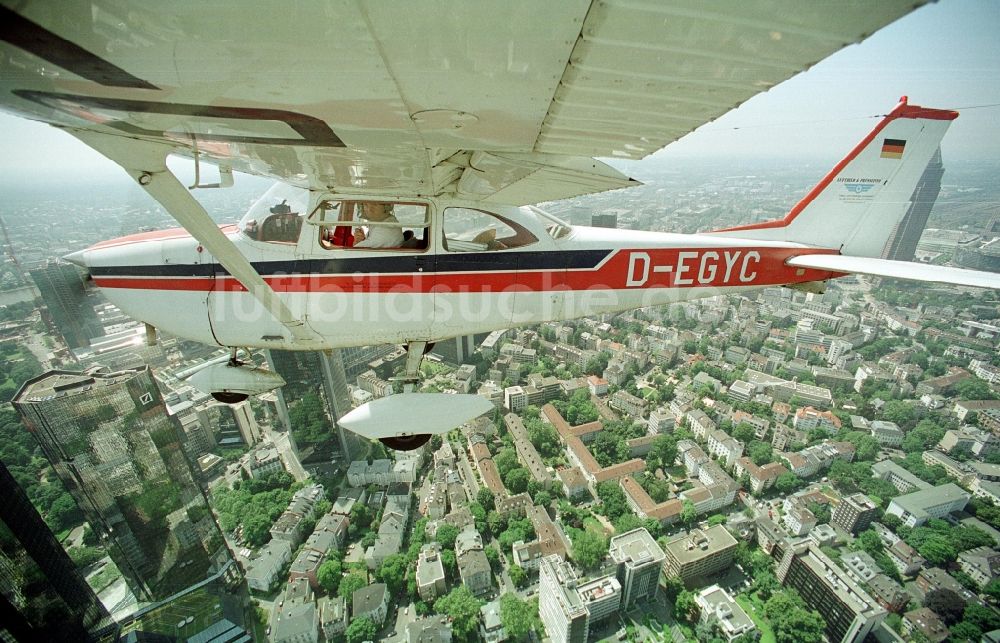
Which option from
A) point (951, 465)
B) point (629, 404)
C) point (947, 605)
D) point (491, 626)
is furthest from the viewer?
point (629, 404)

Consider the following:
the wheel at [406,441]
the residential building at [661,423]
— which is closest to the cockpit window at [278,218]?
the wheel at [406,441]

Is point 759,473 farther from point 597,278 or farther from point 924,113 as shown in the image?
point 597,278

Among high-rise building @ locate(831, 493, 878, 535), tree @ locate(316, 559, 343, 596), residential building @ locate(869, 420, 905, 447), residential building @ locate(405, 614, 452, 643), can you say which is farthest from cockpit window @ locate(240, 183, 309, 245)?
residential building @ locate(869, 420, 905, 447)

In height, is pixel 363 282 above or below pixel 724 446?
above

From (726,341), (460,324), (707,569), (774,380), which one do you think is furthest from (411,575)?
(726,341)

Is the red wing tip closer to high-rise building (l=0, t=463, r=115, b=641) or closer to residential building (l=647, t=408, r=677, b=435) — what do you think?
high-rise building (l=0, t=463, r=115, b=641)

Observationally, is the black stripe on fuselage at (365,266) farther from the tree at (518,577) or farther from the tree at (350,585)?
the tree at (518,577)

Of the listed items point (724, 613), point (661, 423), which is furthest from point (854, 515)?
point (724, 613)

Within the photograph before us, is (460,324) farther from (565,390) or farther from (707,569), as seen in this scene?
(565,390)
